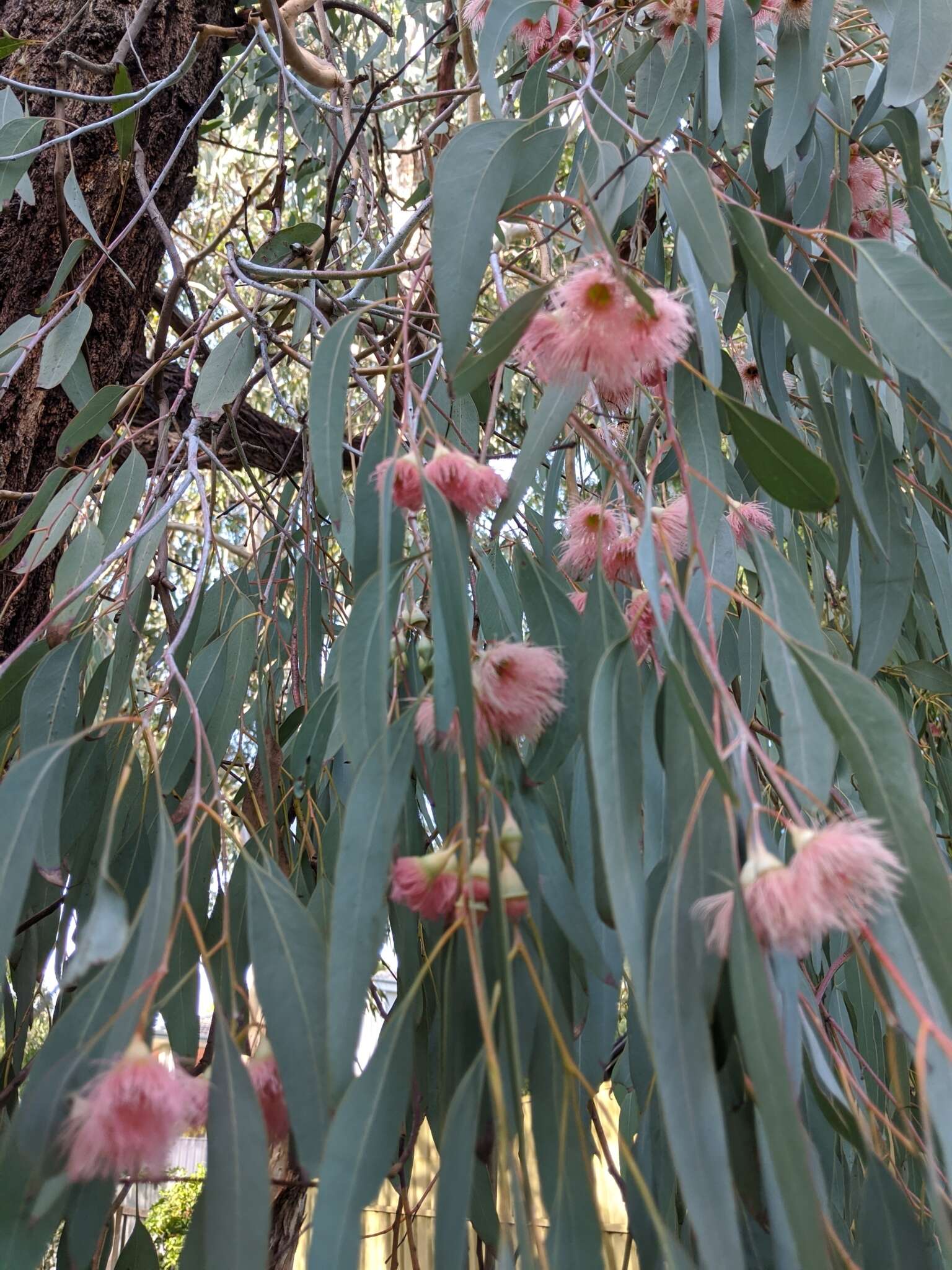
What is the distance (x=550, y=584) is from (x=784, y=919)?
1.27 ft

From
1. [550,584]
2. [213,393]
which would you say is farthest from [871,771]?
[213,393]

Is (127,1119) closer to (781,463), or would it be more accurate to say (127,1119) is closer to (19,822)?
(19,822)

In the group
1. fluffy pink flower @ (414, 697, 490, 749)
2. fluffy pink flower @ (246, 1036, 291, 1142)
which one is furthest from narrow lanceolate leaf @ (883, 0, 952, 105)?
fluffy pink flower @ (246, 1036, 291, 1142)

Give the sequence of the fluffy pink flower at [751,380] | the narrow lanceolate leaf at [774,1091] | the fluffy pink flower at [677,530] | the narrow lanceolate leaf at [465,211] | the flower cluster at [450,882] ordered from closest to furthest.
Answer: the narrow lanceolate leaf at [774,1091] < the flower cluster at [450,882] < the narrow lanceolate leaf at [465,211] < the fluffy pink flower at [677,530] < the fluffy pink flower at [751,380]

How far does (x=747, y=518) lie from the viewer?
0.84 m

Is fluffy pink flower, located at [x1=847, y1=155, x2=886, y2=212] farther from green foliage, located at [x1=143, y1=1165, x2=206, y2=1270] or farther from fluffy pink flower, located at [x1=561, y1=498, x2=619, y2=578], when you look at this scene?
green foliage, located at [x1=143, y1=1165, x2=206, y2=1270]

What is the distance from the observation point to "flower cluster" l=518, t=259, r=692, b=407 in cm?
61

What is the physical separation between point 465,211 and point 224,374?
1.76ft

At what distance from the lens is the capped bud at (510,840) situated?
0.58 meters

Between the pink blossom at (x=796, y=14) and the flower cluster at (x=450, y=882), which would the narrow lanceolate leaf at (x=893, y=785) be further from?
the pink blossom at (x=796, y=14)

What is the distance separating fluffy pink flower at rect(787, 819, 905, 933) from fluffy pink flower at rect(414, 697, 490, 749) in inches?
8.2

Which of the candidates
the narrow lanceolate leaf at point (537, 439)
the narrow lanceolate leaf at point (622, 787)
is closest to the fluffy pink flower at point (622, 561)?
the narrow lanceolate leaf at point (537, 439)

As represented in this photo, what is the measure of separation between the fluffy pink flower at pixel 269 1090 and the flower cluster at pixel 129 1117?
0.08 metres

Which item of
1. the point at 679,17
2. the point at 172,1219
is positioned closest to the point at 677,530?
the point at 679,17
